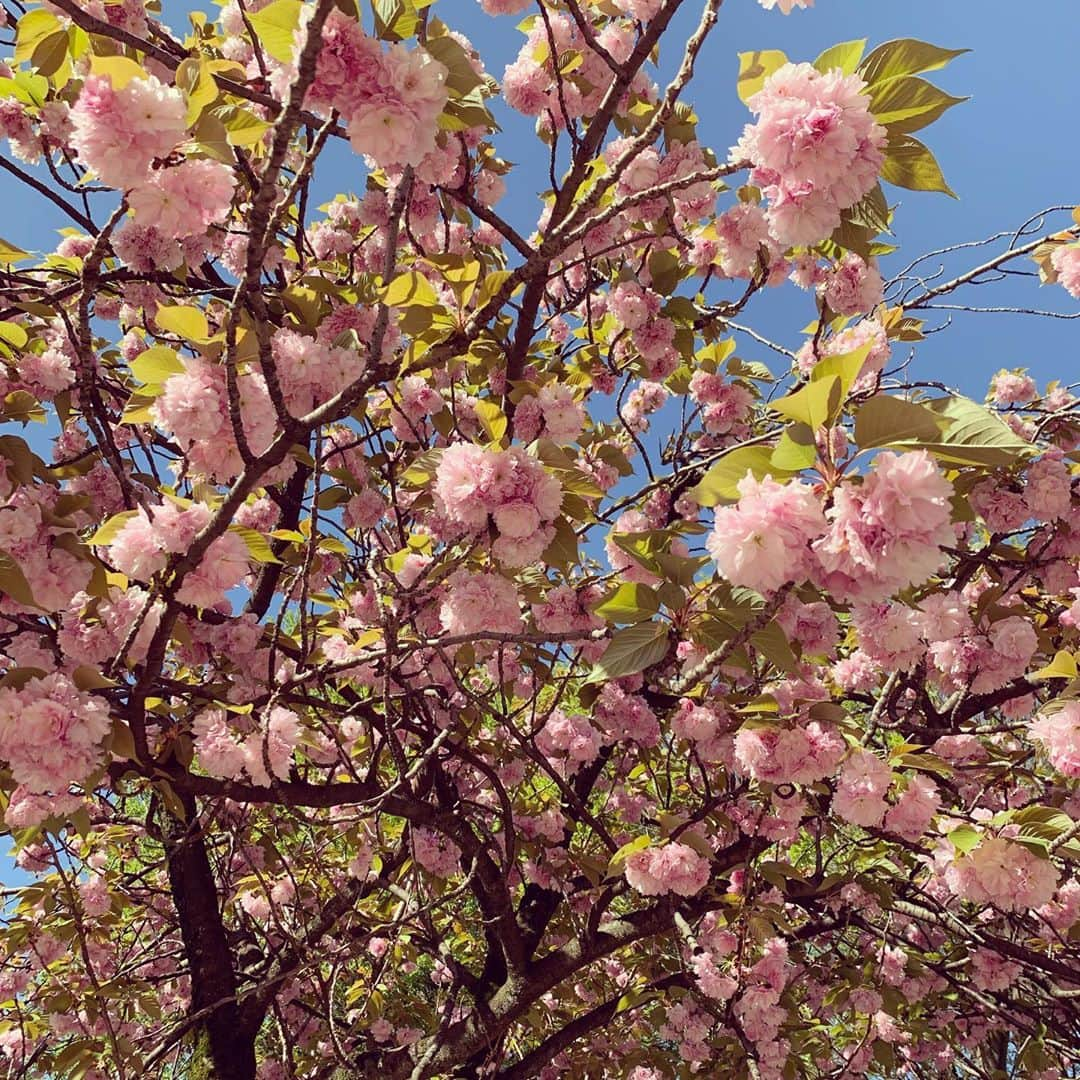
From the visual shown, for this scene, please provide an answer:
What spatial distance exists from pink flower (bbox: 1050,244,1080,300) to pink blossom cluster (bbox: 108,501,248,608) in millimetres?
2849

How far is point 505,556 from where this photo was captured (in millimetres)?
1820

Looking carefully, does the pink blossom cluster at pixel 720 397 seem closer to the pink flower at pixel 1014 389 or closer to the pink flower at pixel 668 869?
the pink flower at pixel 1014 389

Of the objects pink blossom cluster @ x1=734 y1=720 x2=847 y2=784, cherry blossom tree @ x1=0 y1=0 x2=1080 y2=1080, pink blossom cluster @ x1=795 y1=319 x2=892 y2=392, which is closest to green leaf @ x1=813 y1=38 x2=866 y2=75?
cherry blossom tree @ x1=0 y1=0 x2=1080 y2=1080

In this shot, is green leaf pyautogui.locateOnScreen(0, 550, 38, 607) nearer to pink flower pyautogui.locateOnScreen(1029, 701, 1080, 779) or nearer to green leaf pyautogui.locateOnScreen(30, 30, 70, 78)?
green leaf pyautogui.locateOnScreen(30, 30, 70, 78)

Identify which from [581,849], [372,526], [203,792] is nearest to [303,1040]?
[581,849]

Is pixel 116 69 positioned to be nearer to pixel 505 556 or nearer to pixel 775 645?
pixel 505 556

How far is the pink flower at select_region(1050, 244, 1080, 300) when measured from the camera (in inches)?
105

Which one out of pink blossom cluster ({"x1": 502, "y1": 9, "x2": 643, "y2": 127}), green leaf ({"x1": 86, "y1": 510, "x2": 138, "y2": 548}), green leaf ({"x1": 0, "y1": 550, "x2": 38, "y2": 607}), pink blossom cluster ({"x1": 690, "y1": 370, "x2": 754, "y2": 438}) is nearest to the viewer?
green leaf ({"x1": 0, "y1": 550, "x2": 38, "y2": 607})

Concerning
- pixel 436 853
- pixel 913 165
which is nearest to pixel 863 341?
pixel 913 165

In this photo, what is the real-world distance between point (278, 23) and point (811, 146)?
0.96 meters

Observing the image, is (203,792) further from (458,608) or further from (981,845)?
(981,845)

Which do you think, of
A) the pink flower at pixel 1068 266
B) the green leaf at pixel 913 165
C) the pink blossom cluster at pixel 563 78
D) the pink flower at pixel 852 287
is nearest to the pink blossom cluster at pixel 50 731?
the green leaf at pixel 913 165

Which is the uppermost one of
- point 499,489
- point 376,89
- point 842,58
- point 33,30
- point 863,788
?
point 33,30

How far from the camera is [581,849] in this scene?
4.17 metres
